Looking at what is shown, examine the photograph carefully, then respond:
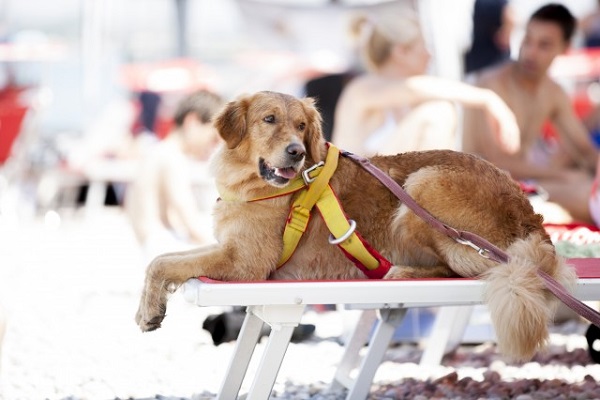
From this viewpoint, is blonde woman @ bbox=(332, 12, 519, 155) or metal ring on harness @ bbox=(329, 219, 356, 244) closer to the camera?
metal ring on harness @ bbox=(329, 219, 356, 244)

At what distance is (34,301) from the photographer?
277 inches

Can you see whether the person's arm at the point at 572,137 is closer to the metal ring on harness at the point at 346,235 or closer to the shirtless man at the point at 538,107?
the shirtless man at the point at 538,107

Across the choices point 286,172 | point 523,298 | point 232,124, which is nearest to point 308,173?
point 286,172

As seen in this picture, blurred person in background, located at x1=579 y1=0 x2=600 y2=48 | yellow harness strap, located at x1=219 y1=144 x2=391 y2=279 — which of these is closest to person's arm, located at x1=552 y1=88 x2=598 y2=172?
blurred person in background, located at x1=579 y1=0 x2=600 y2=48

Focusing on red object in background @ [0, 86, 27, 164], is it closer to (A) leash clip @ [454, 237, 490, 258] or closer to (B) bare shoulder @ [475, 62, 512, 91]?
(B) bare shoulder @ [475, 62, 512, 91]

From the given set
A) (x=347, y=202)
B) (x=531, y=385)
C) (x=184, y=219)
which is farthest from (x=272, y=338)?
(x=184, y=219)

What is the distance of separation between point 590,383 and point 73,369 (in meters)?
2.59

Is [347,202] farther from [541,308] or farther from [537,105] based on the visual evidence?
[537,105]

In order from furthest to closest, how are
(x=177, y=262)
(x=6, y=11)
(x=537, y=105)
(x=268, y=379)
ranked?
(x=6, y=11) < (x=537, y=105) < (x=177, y=262) < (x=268, y=379)

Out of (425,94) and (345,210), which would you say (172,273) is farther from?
(425,94)

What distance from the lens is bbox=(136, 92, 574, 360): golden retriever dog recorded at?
3.42 metres

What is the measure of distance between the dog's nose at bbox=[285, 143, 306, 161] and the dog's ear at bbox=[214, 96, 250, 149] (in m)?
0.26

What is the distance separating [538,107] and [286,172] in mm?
4270

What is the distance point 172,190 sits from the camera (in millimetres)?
6895
